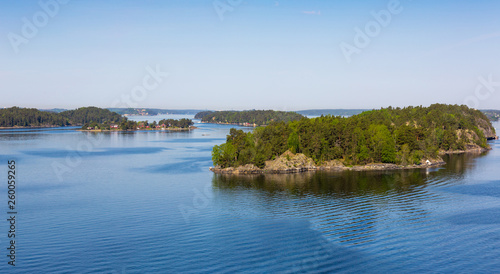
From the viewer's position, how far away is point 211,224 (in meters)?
33.7

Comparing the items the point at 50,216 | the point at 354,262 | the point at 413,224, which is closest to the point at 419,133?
the point at 413,224

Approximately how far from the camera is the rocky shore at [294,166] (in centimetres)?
6162

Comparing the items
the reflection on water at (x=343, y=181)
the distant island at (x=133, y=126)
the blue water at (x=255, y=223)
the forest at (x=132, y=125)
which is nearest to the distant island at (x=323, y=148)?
the reflection on water at (x=343, y=181)

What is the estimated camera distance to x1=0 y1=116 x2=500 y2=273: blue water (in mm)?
26250

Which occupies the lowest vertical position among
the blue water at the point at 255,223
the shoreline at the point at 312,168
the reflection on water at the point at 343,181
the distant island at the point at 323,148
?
the blue water at the point at 255,223

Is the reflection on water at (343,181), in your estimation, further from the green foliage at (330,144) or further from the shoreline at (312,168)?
the green foliage at (330,144)

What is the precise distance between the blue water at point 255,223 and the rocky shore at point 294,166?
377cm

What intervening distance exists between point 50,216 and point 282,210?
871 inches

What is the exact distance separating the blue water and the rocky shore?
12.4 feet

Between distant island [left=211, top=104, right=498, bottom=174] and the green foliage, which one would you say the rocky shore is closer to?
distant island [left=211, top=104, right=498, bottom=174]

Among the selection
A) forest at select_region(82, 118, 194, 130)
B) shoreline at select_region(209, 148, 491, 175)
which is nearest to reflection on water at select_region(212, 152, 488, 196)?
shoreline at select_region(209, 148, 491, 175)

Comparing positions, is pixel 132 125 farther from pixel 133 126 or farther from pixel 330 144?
pixel 330 144

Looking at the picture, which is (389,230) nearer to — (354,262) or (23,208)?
(354,262)

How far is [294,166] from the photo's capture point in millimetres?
63844
